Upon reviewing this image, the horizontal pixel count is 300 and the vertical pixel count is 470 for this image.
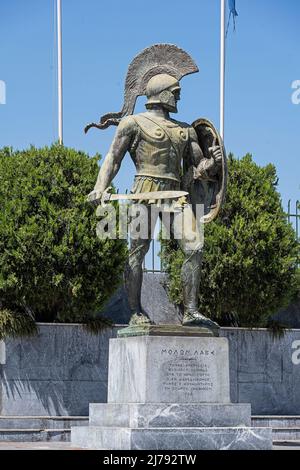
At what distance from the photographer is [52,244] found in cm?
1939

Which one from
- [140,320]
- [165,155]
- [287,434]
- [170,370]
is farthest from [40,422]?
[165,155]

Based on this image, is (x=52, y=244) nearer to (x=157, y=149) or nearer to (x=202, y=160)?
(x=202, y=160)

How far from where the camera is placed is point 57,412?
754 inches

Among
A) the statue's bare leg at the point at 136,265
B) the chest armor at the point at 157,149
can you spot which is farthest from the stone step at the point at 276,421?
the chest armor at the point at 157,149

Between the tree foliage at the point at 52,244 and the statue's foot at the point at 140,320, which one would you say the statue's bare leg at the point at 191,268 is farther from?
the tree foliage at the point at 52,244

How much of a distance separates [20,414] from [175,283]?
4043 millimetres

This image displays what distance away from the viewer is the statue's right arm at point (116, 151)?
13.8 metres

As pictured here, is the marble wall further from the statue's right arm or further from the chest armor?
the chest armor

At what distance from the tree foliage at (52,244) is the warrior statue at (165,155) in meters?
5.39

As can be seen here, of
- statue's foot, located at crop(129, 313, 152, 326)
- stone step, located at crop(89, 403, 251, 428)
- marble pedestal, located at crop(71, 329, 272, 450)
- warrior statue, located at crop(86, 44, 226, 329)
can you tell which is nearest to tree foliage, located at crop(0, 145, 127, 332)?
warrior statue, located at crop(86, 44, 226, 329)

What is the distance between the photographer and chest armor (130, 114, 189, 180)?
13.7 m

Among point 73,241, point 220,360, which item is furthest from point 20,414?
point 220,360

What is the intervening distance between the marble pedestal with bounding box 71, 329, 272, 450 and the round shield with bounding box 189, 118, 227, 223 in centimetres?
173
